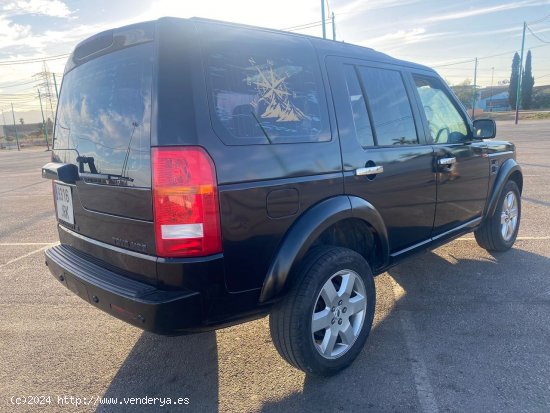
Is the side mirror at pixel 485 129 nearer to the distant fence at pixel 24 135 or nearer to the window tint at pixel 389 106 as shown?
the window tint at pixel 389 106

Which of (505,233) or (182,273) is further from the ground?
(182,273)

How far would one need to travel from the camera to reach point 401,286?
384cm

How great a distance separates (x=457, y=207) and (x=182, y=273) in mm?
2773

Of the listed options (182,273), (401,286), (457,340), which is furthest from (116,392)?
(401,286)

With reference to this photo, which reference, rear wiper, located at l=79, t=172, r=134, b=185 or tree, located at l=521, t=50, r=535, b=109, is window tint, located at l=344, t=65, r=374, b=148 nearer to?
rear wiper, located at l=79, t=172, r=134, b=185

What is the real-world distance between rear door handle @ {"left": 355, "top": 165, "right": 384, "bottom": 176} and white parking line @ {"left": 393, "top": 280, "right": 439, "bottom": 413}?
4.05 ft

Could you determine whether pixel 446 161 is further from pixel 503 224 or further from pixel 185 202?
pixel 185 202

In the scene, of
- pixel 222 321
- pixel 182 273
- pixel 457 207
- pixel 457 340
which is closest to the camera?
pixel 182 273

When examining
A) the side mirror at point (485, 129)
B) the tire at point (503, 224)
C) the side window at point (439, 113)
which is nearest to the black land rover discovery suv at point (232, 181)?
the side window at point (439, 113)

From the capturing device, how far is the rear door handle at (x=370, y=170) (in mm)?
2646

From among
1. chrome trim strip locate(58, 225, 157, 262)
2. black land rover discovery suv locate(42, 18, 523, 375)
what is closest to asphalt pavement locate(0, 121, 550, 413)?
black land rover discovery suv locate(42, 18, 523, 375)

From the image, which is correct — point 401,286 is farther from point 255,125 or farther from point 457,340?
point 255,125

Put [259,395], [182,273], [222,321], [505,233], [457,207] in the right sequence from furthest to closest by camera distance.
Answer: [505,233], [457,207], [259,395], [222,321], [182,273]

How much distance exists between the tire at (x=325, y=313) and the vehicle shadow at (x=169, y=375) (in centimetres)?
56
